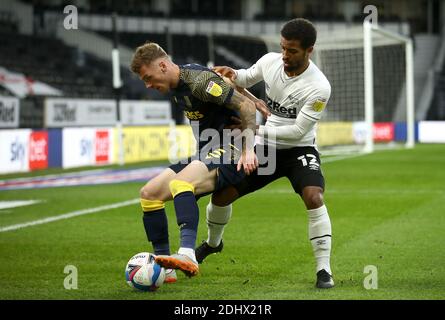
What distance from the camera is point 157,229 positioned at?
279 inches

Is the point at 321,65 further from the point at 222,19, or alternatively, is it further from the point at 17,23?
the point at 222,19

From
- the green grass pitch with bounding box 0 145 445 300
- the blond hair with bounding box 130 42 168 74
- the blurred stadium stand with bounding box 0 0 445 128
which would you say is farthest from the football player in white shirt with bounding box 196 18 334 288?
the blurred stadium stand with bounding box 0 0 445 128

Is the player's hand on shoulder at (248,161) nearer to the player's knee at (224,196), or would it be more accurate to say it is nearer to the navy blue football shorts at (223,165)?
the navy blue football shorts at (223,165)

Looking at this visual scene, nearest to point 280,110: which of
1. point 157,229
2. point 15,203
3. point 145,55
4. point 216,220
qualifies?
point 216,220

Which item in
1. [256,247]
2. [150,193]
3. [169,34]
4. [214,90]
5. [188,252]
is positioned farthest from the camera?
[169,34]

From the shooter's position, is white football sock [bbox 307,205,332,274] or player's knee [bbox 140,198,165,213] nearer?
player's knee [bbox 140,198,165,213]

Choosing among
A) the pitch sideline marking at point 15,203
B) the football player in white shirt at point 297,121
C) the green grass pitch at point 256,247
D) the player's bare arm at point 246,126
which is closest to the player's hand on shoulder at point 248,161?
the player's bare arm at point 246,126

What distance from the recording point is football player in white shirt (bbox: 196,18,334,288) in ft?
23.0

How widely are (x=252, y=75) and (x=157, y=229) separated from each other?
158cm

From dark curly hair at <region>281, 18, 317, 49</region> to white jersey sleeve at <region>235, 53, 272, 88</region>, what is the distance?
Result: 664mm

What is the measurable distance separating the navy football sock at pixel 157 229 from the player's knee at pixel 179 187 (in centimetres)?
29

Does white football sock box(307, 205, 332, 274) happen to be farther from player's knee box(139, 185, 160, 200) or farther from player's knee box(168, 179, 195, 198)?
player's knee box(139, 185, 160, 200)

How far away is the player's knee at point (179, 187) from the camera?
22.2 ft

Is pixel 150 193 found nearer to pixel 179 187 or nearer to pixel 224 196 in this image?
pixel 179 187
